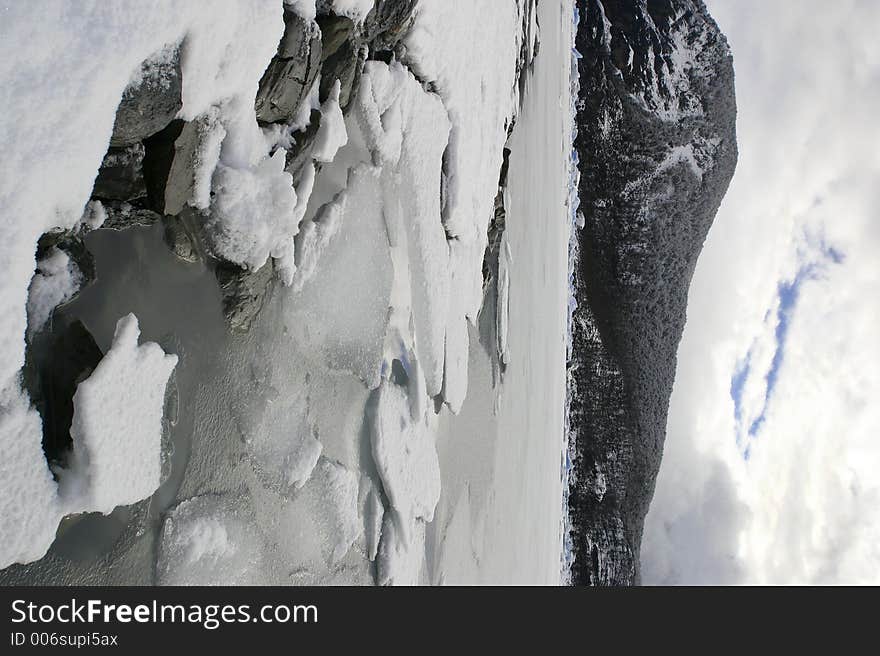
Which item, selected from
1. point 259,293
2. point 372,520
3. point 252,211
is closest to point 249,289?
point 259,293

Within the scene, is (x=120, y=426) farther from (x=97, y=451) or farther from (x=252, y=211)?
(x=252, y=211)

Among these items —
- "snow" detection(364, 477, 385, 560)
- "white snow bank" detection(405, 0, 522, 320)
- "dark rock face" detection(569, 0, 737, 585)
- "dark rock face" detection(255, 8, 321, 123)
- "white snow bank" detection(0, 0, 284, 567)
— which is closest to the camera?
"white snow bank" detection(0, 0, 284, 567)

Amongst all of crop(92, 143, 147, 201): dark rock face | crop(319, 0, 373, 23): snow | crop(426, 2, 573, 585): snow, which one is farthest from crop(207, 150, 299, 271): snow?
crop(426, 2, 573, 585): snow

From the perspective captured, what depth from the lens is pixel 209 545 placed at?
1.16m

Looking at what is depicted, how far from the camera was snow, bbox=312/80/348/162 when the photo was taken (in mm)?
1488

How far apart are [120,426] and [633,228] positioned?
5720 mm

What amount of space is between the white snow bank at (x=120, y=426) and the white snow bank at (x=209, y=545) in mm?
91

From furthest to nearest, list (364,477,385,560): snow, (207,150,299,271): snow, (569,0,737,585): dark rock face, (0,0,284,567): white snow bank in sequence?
(569,0,737,585): dark rock face < (364,477,385,560): snow < (207,150,299,271): snow < (0,0,284,567): white snow bank

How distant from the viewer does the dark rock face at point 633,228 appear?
6.16 m

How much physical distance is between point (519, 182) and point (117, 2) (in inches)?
108

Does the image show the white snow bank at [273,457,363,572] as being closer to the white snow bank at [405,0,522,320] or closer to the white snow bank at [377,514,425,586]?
the white snow bank at [377,514,425,586]

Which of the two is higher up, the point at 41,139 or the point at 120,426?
the point at 41,139

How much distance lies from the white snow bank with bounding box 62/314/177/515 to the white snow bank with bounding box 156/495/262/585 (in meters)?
0.09

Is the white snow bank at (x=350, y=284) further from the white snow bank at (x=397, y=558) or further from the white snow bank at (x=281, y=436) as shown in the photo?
the white snow bank at (x=397, y=558)
